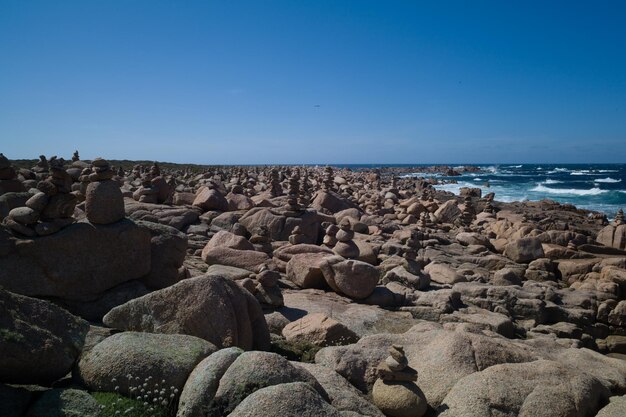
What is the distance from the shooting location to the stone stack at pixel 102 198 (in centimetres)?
993

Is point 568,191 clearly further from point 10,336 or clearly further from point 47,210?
point 10,336

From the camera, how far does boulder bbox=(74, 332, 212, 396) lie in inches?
236

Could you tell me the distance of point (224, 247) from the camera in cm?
1580

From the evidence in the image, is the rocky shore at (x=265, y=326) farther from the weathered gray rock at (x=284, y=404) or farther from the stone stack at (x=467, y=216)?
the stone stack at (x=467, y=216)

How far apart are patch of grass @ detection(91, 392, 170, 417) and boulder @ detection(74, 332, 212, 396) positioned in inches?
5.4

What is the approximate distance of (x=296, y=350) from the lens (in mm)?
9320

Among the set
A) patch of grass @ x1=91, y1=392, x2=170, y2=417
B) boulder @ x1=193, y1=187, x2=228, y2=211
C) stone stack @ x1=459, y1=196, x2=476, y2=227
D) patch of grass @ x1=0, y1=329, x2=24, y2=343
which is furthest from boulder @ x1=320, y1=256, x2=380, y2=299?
stone stack @ x1=459, y1=196, x2=476, y2=227

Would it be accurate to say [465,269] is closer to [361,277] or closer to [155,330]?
[361,277]

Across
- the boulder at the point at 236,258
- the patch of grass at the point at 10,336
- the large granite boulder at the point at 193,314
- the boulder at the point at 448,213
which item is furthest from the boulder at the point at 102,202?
the boulder at the point at 448,213

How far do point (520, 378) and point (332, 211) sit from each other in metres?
22.6

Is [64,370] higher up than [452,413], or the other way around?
[64,370]

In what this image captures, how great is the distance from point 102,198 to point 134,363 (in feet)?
16.8

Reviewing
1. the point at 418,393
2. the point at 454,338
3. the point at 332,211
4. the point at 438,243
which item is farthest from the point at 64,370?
the point at 332,211

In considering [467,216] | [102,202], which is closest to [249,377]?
[102,202]
